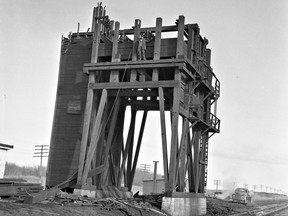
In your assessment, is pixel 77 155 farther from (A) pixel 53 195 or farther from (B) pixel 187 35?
(B) pixel 187 35

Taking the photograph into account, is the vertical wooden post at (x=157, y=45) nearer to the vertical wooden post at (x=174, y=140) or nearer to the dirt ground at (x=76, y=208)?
the vertical wooden post at (x=174, y=140)

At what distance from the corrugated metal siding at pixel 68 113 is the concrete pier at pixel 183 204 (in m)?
7.40

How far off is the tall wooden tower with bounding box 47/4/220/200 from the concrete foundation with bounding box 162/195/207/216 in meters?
0.60

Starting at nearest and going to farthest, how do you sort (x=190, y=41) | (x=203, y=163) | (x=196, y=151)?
(x=190, y=41)
(x=196, y=151)
(x=203, y=163)

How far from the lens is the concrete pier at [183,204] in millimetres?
19516

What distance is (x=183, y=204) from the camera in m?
21.1

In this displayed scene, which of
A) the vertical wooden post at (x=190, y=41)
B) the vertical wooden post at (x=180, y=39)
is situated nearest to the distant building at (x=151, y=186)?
the vertical wooden post at (x=190, y=41)

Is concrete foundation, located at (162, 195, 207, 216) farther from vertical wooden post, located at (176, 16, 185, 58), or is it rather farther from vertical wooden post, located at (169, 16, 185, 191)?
vertical wooden post, located at (176, 16, 185, 58)

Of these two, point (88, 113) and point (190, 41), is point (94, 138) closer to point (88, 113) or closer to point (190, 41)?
point (88, 113)

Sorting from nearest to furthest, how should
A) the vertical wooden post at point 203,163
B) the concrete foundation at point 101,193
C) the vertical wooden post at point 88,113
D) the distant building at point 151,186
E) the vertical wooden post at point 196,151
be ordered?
the concrete foundation at point 101,193 < the vertical wooden post at point 88,113 < the vertical wooden post at point 196,151 < the vertical wooden post at point 203,163 < the distant building at point 151,186

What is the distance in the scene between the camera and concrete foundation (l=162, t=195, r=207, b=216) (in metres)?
19.5

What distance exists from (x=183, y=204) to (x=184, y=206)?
0.28m

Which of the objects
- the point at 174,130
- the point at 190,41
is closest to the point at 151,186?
the point at 190,41

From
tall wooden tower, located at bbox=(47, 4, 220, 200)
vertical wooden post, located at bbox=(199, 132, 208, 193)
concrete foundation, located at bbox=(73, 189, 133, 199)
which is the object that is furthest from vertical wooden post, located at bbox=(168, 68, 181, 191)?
vertical wooden post, located at bbox=(199, 132, 208, 193)
